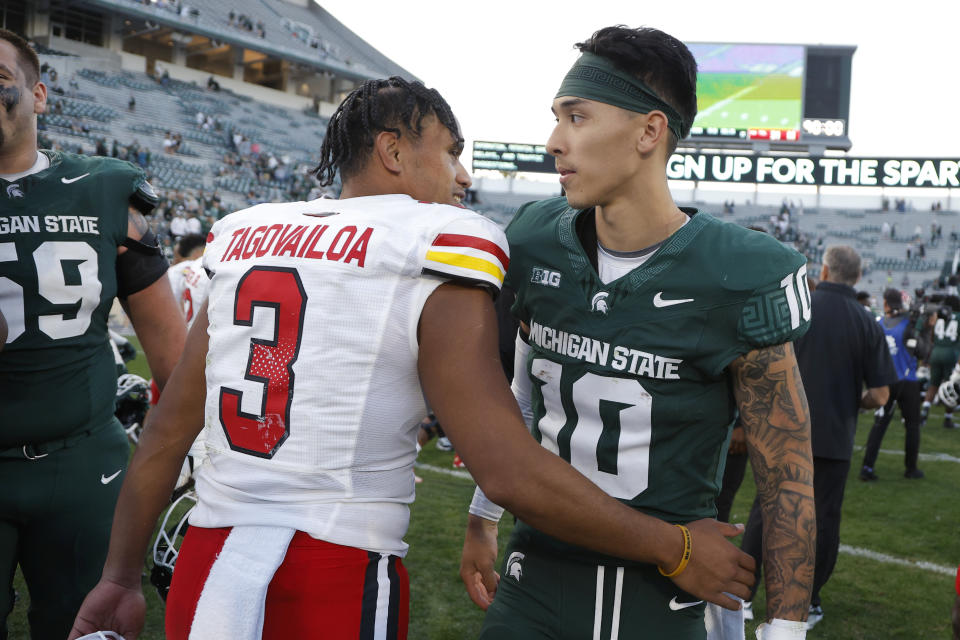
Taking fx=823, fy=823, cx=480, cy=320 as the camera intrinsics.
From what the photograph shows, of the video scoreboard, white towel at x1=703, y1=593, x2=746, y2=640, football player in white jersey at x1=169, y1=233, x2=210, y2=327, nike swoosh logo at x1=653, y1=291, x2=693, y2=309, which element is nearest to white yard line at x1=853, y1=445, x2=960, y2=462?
football player in white jersey at x1=169, y1=233, x2=210, y2=327

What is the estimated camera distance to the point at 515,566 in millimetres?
1999

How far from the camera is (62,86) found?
29922 millimetres

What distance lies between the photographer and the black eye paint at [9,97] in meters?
2.37

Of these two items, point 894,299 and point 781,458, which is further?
point 894,299

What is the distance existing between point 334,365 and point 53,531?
1.46 meters

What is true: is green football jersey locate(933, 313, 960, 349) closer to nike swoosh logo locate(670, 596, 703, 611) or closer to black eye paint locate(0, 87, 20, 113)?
nike swoosh logo locate(670, 596, 703, 611)

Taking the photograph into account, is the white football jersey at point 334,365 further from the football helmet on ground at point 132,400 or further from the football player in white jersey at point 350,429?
the football helmet on ground at point 132,400

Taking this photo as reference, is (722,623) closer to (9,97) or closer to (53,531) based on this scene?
(53,531)

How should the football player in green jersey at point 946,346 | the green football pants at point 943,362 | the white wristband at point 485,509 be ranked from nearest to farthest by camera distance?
the white wristband at point 485,509
the football player in green jersey at point 946,346
the green football pants at point 943,362

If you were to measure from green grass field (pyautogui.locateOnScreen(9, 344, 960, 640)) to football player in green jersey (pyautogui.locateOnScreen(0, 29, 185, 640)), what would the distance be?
168cm

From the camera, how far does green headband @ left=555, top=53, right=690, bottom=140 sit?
1.92 meters

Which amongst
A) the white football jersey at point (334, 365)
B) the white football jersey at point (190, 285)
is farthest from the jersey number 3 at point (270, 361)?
the white football jersey at point (190, 285)

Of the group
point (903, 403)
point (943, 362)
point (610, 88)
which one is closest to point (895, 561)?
point (903, 403)

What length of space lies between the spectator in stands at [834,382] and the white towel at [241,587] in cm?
337
